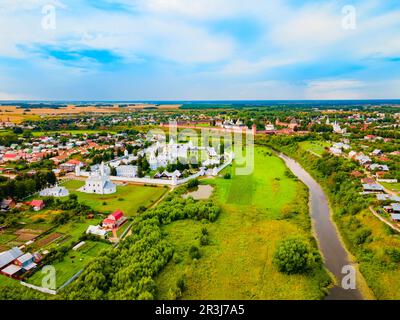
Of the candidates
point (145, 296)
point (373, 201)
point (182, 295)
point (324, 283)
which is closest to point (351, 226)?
point (373, 201)

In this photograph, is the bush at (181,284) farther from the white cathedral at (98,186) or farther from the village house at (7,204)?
the village house at (7,204)

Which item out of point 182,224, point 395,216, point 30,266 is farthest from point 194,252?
point 395,216

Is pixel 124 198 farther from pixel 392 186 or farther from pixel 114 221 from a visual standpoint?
pixel 392 186

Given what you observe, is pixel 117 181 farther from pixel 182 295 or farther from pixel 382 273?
pixel 382 273

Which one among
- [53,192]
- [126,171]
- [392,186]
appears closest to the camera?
[392,186]

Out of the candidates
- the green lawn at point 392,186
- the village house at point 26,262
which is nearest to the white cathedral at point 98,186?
the village house at point 26,262

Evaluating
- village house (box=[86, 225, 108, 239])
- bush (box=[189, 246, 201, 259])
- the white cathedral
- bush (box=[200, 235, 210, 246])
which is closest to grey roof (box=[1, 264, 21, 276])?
village house (box=[86, 225, 108, 239])
